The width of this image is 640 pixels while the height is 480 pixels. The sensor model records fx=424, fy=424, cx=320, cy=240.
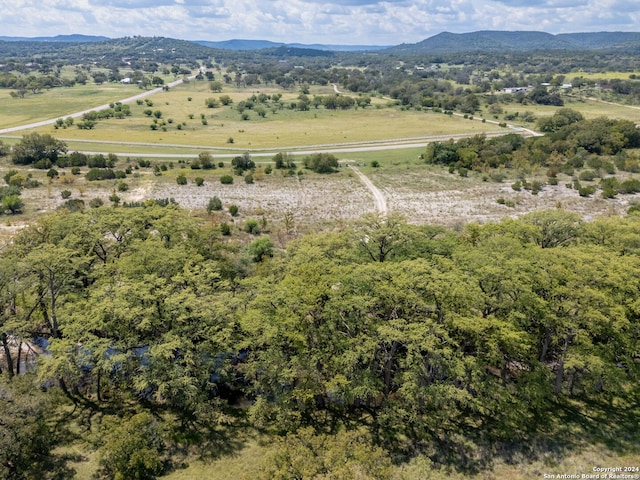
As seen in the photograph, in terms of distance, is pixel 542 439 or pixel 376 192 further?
pixel 376 192

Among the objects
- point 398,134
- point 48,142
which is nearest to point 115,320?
point 48,142

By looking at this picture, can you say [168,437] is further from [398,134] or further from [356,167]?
[398,134]

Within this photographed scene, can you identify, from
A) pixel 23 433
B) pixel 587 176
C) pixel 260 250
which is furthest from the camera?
pixel 587 176

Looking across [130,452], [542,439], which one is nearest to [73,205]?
[130,452]

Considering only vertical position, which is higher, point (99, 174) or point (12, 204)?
point (99, 174)

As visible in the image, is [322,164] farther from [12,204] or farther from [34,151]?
[34,151]

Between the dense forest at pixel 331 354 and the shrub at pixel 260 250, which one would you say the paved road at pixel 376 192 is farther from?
the dense forest at pixel 331 354
